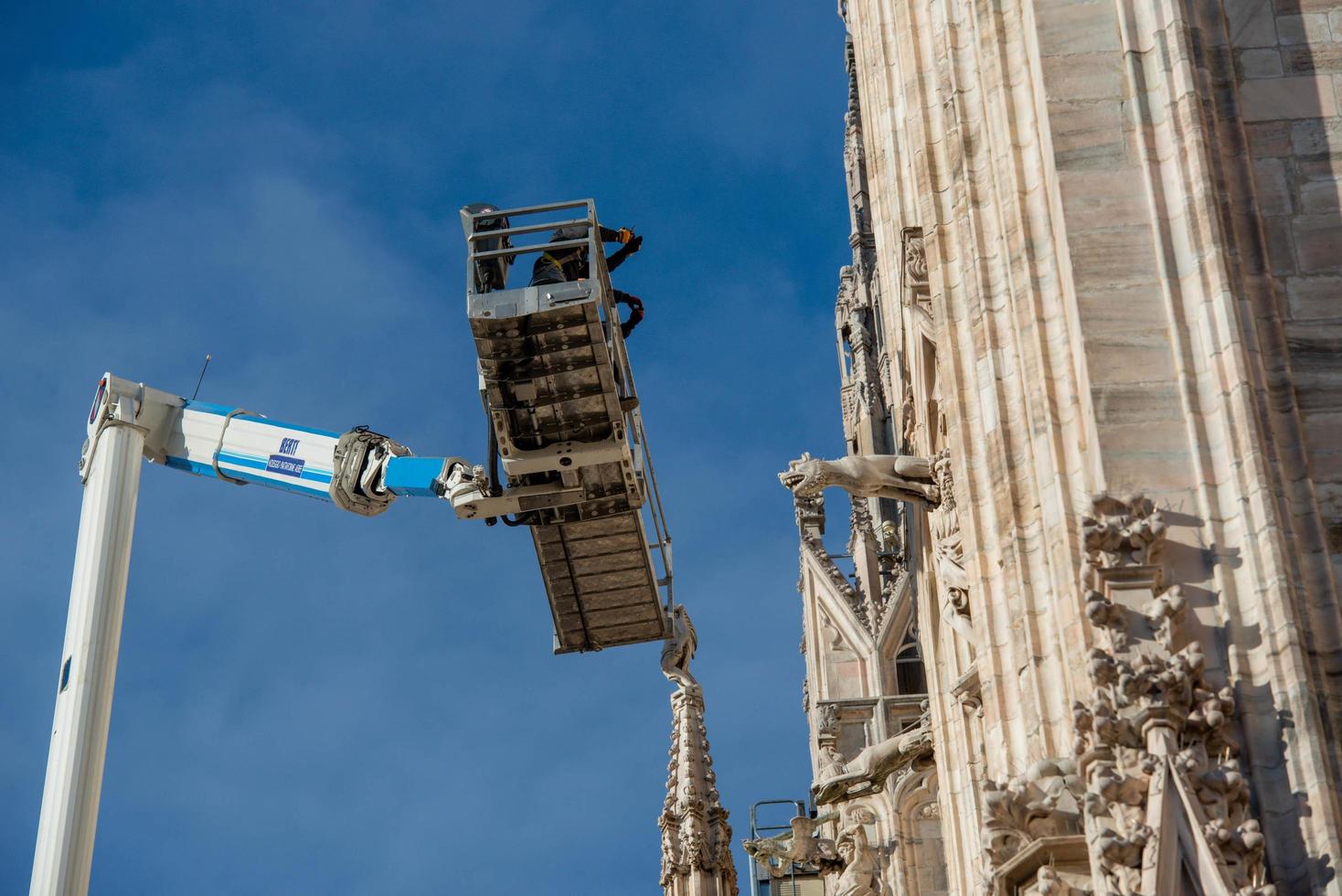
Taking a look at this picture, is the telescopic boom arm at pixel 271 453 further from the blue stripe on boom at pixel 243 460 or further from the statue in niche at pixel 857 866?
the statue in niche at pixel 857 866

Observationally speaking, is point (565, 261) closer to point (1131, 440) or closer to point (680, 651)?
point (680, 651)

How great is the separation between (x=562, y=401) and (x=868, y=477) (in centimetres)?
976

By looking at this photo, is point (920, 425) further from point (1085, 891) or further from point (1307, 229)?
point (1085, 891)

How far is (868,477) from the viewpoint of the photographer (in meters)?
19.0

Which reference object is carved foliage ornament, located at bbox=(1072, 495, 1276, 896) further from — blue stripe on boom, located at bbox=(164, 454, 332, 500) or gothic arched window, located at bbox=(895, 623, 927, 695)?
gothic arched window, located at bbox=(895, 623, 927, 695)

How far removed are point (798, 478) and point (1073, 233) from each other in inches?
144

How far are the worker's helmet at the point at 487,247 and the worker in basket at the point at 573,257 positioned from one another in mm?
398

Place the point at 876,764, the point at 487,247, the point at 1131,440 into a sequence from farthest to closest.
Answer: the point at 487,247 < the point at 876,764 < the point at 1131,440

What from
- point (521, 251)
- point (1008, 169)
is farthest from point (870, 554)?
point (1008, 169)

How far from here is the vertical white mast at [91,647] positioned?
2988 cm

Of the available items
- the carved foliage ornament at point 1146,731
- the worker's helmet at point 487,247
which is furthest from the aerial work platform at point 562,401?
the carved foliage ornament at point 1146,731

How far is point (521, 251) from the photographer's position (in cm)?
2772

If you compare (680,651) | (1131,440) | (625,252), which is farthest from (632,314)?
(1131,440)

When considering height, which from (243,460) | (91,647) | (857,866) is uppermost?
(243,460)
